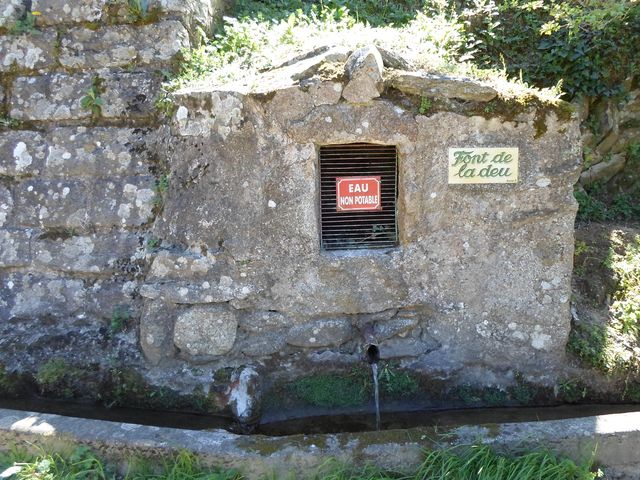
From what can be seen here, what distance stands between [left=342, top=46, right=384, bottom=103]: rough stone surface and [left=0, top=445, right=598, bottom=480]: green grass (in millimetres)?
2049

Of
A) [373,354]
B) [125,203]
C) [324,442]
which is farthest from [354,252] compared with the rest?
[125,203]

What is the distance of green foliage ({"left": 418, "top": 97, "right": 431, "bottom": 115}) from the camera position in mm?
3188

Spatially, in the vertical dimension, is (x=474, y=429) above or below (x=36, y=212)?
below

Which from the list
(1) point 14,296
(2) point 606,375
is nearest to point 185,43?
(1) point 14,296

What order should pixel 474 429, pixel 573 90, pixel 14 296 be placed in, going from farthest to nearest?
pixel 573 90 < pixel 14 296 < pixel 474 429

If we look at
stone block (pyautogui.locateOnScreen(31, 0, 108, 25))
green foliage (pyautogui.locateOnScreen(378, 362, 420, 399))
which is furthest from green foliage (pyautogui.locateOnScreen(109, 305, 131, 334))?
stone block (pyautogui.locateOnScreen(31, 0, 108, 25))

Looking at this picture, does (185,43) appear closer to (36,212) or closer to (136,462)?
(36,212)

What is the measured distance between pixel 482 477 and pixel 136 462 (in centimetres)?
169

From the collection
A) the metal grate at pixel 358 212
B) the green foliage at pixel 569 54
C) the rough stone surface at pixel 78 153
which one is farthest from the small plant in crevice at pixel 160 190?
the green foliage at pixel 569 54

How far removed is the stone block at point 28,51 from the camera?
12.7 ft

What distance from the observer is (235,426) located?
3.15 meters

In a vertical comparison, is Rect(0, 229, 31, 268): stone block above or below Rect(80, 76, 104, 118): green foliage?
below

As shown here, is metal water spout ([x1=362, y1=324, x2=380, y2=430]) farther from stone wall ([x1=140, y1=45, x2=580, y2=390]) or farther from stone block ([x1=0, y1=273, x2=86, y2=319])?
stone block ([x1=0, y1=273, x2=86, y2=319])

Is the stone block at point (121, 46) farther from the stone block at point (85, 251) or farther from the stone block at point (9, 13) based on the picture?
the stone block at point (85, 251)
